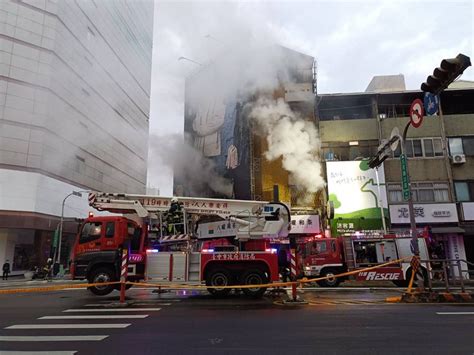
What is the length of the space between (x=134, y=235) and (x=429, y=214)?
18.4 m

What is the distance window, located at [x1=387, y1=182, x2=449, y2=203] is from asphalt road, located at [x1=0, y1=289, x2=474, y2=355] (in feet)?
48.1

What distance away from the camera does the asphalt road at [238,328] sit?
215 inches

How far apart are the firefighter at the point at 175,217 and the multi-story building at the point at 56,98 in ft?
41.2

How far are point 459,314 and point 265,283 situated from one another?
5064 millimetres

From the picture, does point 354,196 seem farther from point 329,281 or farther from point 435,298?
point 435,298

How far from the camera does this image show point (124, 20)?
25.2m

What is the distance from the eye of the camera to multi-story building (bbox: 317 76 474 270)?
74.2 ft

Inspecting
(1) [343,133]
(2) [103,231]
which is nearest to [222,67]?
(1) [343,133]

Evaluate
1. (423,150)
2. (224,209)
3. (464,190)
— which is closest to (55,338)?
(224,209)

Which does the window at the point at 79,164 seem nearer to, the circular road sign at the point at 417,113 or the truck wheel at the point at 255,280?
the truck wheel at the point at 255,280

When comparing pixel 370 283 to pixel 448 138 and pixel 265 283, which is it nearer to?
pixel 265 283

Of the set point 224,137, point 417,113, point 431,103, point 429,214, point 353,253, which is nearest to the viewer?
point 431,103

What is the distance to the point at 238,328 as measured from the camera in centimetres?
667

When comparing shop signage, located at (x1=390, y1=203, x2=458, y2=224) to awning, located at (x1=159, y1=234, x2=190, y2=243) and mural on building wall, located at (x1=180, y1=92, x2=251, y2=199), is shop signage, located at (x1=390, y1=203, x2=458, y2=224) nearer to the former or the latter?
mural on building wall, located at (x1=180, y1=92, x2=251, y2=199)
